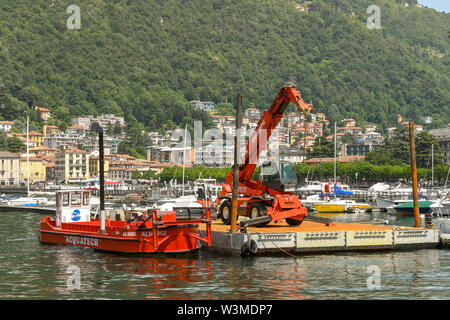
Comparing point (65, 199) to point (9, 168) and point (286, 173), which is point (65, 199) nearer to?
point (286, 173)

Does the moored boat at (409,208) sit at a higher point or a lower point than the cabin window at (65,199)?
lower

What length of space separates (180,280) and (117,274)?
3.23 meters

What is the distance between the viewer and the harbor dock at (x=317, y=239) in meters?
32.4

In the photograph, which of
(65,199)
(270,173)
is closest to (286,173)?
(270,173)

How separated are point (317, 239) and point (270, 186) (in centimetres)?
489

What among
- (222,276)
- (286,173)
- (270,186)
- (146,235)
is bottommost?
(222,276)

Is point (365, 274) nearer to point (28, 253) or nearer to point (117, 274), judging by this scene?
point (117, 274)

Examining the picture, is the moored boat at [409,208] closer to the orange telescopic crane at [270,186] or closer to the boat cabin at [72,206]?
the orange telescopic crane at [270,186]

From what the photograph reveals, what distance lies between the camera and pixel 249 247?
32.0 meters

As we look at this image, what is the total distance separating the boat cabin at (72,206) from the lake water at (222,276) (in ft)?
11.0

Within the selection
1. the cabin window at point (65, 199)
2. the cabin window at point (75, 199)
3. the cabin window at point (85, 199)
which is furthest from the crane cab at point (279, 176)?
the cabin window at point (65, 199)

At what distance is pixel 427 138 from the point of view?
16112 centimetres

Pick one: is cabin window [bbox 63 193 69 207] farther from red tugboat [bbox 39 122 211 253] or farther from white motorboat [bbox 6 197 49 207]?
white motorboat [bbox 6 197 49 207]
